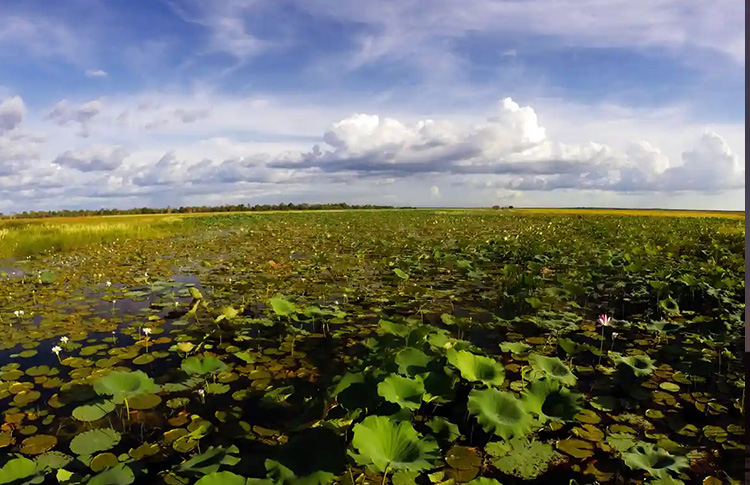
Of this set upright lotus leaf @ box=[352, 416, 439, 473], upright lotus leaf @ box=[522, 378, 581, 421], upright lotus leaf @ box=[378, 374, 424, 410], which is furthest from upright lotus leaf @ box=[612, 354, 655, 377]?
upright lotus leaf @ box=[352, 416, 439, 473]

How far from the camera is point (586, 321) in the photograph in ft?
17.0

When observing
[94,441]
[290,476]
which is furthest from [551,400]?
[94,441]

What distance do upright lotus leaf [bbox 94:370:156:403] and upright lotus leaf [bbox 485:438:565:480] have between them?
2141 mm

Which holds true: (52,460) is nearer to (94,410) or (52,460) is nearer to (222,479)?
(94,410)

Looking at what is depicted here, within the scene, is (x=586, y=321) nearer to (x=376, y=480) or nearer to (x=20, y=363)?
(x=376, y=480)

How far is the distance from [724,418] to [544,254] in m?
7.01

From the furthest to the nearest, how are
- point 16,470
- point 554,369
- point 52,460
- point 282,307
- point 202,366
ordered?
point 282,307
point 202,366
point 554,369
point 52,460
point 16,470

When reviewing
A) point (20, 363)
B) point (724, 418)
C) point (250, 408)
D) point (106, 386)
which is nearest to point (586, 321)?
point (724, 418)

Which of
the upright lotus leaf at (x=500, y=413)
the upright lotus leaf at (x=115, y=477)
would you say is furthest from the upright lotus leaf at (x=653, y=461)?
the upright lotus leaf at (x=115, y=477)

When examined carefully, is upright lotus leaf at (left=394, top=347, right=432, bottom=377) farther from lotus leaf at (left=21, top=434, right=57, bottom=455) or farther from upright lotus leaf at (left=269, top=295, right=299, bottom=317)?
lotus leaf at (left=21, top=434, right=57, bottom=455)

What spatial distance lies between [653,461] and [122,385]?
3047 mm

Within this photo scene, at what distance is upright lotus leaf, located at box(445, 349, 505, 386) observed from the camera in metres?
2.73

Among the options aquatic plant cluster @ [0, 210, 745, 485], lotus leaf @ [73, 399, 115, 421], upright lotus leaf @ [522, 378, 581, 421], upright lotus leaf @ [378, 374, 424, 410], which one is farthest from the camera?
lotus leaf @ [73, 399, 115, 421]

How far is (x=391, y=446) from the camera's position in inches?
82.3
